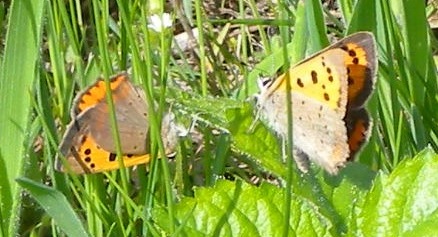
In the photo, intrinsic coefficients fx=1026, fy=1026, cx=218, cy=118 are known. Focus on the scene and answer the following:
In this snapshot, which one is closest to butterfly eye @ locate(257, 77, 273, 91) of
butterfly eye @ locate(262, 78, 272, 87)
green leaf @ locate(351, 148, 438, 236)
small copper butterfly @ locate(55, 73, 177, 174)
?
butterfly eye @ locate(262, 78, 272, 87)

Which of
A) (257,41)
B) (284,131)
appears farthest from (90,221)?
(257,41)

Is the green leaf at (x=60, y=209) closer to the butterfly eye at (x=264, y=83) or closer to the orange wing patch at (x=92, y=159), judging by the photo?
the orange wing patch at (x=92, y=159)

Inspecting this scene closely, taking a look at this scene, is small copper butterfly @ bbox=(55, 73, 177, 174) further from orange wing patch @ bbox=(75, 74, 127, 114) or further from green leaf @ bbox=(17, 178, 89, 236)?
green leaf @ bbox=(17, 178, 89, 236)

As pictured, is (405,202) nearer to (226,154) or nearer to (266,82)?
(266,82)

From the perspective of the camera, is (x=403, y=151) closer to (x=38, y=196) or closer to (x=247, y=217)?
(x=247, y=217)

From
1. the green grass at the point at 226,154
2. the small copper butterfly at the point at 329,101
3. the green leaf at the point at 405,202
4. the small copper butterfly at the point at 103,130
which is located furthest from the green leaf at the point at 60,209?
the green leaf at the point at 405,202

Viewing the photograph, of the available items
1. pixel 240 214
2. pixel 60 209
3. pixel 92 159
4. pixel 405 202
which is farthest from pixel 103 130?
pixel 405 202
